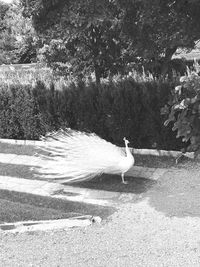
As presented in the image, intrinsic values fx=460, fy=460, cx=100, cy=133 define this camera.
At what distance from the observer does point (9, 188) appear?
7.33m

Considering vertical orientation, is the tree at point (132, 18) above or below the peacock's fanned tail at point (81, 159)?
above

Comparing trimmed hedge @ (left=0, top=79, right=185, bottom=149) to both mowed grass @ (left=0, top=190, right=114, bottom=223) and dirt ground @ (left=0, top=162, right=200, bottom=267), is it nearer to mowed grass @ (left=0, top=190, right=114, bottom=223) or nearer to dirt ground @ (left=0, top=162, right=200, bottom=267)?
dirt ground @ (left=0, top=162, right=200, bottom=267)

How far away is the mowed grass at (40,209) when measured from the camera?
19.6 feet

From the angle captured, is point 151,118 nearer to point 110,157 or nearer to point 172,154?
point 172,154

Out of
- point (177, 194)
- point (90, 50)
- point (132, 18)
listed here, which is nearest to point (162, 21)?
point (132, 18)

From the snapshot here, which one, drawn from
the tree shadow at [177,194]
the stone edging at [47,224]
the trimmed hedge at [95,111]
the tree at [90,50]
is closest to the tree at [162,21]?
the tree at [90,50]

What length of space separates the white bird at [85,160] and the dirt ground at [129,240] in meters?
0.60

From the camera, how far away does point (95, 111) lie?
9023 mm

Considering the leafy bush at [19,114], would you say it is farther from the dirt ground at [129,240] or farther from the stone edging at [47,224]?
the stone edging at [47,224]

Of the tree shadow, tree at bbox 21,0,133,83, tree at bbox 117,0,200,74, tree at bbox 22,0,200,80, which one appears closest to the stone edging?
the tree shadow

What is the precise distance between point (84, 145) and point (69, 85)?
2783 millimetres

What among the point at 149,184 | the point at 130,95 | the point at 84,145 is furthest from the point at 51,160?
the point at 130,95

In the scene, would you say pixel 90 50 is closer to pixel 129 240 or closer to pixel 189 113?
pixel 129 240

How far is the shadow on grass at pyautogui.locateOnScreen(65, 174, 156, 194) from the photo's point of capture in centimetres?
683
